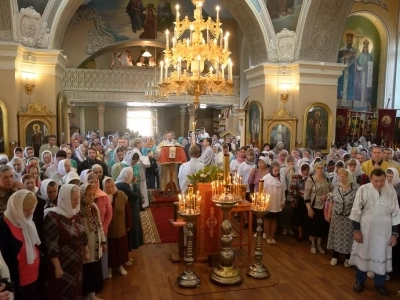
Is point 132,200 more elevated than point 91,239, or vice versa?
point 132,200

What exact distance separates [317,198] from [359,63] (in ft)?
42.9

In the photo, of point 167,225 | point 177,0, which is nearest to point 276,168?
point 167,225

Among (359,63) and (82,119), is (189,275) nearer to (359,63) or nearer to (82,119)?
(359,63)

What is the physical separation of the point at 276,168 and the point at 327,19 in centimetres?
720

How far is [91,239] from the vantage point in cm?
389

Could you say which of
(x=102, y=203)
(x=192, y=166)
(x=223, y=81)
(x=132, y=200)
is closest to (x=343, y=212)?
(x=192, y=166)

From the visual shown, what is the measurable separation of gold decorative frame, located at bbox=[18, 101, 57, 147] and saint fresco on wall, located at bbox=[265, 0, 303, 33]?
24.2 feet

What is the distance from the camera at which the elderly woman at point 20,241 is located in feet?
9.71

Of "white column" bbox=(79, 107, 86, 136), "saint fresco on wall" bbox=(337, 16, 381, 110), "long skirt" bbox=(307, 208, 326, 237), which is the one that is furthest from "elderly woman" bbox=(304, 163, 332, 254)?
"white column" bbox=(79, 107, 86, 136)

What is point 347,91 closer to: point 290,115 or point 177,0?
point 290,115

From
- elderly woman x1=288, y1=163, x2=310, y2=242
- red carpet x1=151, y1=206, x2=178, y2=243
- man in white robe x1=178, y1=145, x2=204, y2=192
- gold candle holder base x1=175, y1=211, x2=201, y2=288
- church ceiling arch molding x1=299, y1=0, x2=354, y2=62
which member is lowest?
red carpet x1=151, y1=206, x2=178, y2=243

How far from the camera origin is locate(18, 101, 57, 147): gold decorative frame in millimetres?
9477

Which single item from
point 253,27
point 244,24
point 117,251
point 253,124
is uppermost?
point 244,24

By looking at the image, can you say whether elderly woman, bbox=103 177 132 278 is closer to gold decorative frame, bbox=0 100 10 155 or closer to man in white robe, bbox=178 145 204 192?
man in white robe, bbox=178 145 204 192
